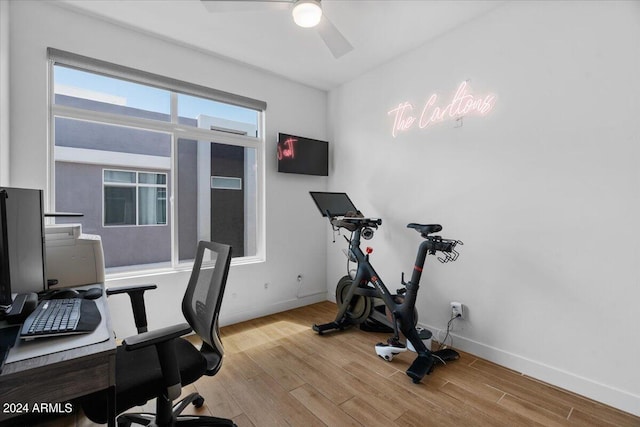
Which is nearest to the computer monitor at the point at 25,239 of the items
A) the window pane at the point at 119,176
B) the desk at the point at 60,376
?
the desk at the point at 60,376

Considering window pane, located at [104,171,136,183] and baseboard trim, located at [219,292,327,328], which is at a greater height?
window pane, located at [104,171,136,183]

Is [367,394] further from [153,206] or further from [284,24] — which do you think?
[284,24]

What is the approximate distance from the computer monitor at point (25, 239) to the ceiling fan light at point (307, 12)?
177cm

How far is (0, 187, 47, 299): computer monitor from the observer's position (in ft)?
4.10

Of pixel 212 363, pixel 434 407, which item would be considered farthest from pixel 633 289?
pixel 212 363

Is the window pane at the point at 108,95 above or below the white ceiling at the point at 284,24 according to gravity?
below

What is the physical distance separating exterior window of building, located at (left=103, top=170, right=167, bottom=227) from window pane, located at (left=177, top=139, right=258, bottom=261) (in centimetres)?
23

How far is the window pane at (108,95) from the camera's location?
98.4 inches

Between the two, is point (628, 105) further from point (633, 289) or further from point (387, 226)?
point (387, 226)

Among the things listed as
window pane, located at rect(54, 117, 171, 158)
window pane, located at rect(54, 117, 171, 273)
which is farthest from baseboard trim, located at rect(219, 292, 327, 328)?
window pane, located at rect(54, 117, 171, 158)

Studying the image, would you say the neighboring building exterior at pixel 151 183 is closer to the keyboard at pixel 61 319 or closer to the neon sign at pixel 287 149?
the neon sign at pixel 287 149

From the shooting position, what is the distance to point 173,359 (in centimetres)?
124

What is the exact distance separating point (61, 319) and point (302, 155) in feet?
9.62

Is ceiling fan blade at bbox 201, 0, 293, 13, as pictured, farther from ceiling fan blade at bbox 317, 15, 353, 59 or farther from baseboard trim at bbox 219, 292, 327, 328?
baseboard trim at bbox 219, 292, 327, 328
